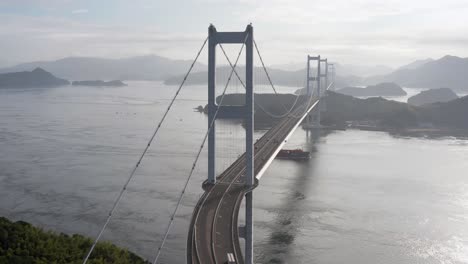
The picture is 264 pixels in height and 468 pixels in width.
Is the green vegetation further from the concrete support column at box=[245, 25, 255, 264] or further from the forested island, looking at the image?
the forested island

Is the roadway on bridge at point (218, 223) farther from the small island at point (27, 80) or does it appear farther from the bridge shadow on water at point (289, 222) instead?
the small island at point (27, 80)

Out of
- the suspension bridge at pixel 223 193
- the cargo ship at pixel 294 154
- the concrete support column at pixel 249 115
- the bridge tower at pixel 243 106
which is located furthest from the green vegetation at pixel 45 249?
the cargo ship at pixel 294 154

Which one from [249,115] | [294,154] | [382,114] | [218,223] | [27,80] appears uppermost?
[249,115]

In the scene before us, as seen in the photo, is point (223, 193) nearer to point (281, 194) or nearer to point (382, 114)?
point (281, 194)

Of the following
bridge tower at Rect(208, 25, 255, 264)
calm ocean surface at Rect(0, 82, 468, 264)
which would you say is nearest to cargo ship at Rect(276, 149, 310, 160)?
calm ocean surface at Rect(0, 82, 468, 264)

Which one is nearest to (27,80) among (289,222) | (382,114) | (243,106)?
(382,114)

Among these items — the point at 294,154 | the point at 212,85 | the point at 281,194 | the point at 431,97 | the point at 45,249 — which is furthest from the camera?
the point at 431,97

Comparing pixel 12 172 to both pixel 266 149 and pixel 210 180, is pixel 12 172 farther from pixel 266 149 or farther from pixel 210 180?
pixel 210 180

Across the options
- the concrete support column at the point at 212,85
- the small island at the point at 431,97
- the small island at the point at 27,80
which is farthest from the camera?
the small island at the point at 27,80
